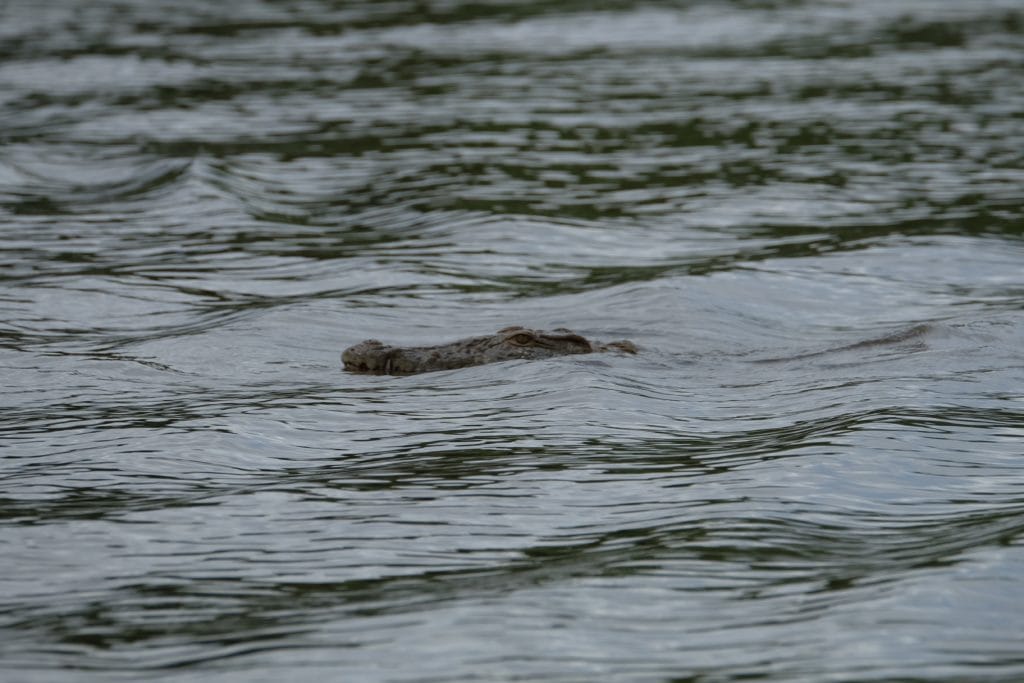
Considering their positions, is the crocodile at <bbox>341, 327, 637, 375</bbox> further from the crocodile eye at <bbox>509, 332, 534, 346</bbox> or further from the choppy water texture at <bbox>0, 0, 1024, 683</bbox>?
the choppy water texture at <bbox>0, 0, 1024, 683</bbox>

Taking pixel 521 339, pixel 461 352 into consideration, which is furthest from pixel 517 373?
pixel 461 352

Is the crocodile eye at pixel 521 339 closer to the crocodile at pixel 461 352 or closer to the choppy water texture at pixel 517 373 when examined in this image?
the crocodile at pixel 461 352

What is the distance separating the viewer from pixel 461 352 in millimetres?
9234

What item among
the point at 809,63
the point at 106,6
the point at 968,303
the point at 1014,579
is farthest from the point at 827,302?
the point at 106,6

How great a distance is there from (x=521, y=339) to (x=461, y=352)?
344 mm

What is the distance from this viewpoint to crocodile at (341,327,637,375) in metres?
9.16

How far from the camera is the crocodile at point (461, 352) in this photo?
30.1 ft

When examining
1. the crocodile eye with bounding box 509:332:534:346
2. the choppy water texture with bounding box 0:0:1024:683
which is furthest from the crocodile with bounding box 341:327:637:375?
the choppy water texture with bounding box 0:0:1024:683

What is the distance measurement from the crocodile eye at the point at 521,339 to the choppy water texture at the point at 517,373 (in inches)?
7.1

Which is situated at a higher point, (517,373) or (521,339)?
(521,339)

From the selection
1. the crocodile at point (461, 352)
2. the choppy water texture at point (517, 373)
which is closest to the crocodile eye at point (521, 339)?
the crocodile at point (461, 352)

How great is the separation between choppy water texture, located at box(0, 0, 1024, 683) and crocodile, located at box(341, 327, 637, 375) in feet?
0.53

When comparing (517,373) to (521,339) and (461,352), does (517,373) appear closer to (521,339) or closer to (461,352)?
(521,339)

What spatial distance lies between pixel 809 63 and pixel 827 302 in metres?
10.5
